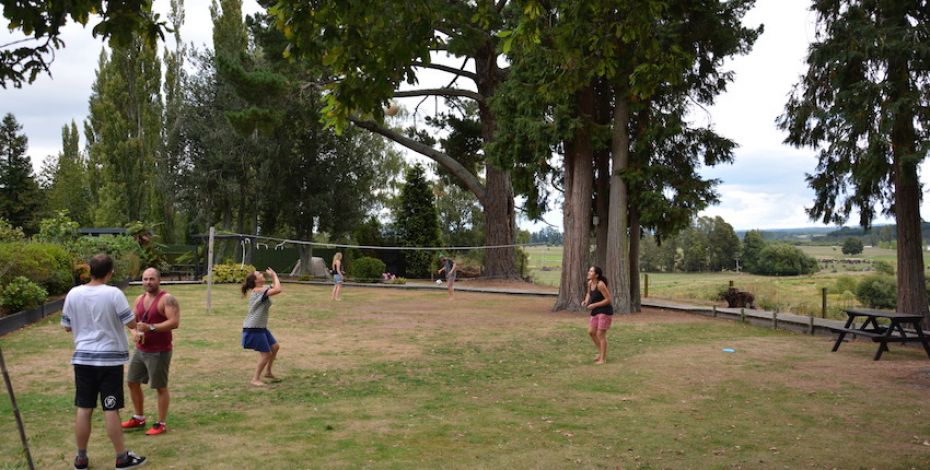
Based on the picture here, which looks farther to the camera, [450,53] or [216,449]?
[450,53]

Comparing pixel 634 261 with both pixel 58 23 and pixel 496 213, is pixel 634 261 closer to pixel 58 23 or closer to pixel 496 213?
pixel 496 213

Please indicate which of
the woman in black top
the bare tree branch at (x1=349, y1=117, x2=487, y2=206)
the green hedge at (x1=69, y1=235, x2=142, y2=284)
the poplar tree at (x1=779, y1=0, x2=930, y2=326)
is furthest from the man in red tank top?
the bare tree branch at (x1=349, y1=117, x2=487, y2=206)

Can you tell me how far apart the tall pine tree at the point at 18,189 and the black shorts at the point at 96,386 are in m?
42.2

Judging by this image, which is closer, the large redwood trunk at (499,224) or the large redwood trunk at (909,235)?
the large redwood trunk at (909,235)

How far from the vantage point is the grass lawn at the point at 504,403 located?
5.85 m

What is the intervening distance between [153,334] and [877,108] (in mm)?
13653

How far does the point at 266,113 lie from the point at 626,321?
54.2 ft

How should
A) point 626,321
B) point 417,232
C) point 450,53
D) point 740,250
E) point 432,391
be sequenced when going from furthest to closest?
1. point 740,250
2. point 417,232
3. point 450,53
4. point 626,321
5. point 432,391

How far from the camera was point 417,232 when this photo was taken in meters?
38.0

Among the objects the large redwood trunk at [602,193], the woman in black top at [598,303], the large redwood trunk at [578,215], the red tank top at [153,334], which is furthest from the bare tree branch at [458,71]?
the red tank top at [153,334]

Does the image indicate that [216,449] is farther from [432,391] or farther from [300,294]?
[300,294]

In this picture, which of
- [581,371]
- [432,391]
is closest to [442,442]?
[432,391]

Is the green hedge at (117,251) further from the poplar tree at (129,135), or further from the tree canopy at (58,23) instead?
the tree canopy at (58,23)

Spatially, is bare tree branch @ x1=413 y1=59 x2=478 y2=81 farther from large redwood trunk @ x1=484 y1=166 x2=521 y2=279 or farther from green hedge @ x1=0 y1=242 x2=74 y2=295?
green hedge @ x1=0 y1=242 x2=74 y2=295
